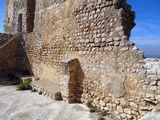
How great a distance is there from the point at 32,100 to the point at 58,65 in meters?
1.85

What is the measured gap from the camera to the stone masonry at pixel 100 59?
4027 millimetres

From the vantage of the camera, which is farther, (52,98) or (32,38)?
(32,38)

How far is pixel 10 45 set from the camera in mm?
10805

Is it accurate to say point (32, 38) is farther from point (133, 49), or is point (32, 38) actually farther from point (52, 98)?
point (133, 49)

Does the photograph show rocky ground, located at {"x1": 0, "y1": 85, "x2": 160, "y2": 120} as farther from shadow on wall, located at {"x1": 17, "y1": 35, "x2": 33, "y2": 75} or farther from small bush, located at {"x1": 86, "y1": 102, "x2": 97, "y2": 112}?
shadow on wall, located at {"x1": 17, "y1": 35, "x2": 33, "y2": 75}

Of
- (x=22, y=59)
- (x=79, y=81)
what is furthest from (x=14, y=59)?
(x=79, y=81)

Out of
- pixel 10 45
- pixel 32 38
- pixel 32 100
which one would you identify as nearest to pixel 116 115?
pixel 32 100

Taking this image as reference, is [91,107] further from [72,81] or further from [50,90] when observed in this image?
[50,90]

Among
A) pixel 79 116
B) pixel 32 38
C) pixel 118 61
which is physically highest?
pixel 32 38

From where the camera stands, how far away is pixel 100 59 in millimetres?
5094

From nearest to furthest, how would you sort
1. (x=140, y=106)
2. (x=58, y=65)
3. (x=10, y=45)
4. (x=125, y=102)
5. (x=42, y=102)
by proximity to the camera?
(x=140, y=106)
(x=125, y=102)
(x=42, y=102)
(x=58, y=65)
(x=10, y=45)

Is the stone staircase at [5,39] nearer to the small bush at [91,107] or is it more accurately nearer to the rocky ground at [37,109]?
the rocky ground at [37,109]

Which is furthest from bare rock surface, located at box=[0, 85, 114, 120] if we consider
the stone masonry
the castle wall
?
the castle wall

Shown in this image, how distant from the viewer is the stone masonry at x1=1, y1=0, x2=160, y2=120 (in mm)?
4027
